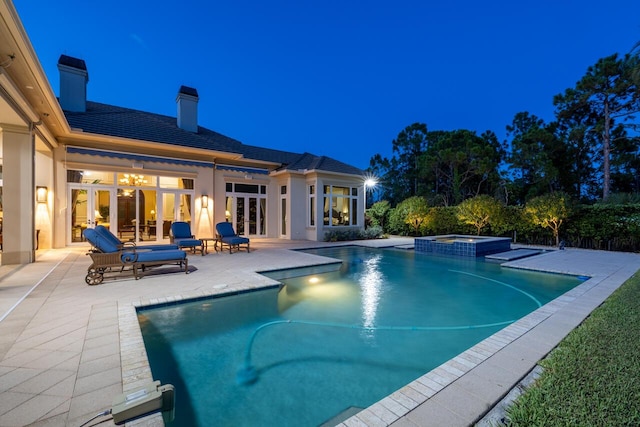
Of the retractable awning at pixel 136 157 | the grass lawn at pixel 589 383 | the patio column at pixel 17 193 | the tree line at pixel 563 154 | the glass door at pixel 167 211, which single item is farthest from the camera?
the tree line at pixel 563 154

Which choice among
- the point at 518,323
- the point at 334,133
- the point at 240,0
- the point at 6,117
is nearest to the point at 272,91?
the point at 334,133

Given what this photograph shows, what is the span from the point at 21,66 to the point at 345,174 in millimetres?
14453

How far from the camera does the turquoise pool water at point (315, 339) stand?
10.8 feet

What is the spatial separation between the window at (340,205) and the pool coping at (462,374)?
44.9ft

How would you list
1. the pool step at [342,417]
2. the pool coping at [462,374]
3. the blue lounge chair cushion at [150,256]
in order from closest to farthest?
the pool coping at [462,374]
the pool step at [342,417]
the blue lounge chair cushion at [150,256]

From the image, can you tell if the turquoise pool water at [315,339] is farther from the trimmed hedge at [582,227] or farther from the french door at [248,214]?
the french door at [248,214]

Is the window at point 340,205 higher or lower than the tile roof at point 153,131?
lower

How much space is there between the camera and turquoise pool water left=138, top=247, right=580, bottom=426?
3.31 metres

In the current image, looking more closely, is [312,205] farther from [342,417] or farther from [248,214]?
[342,417]

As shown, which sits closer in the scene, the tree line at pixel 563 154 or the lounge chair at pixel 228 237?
the lounge chair at pixel 228 237

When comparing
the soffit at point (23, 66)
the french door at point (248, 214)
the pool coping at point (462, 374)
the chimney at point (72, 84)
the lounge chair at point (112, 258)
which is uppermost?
the chimney at point (72, 84)

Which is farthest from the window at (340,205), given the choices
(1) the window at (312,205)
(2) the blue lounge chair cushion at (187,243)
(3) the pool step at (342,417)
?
(3) the pool step at (342,417)

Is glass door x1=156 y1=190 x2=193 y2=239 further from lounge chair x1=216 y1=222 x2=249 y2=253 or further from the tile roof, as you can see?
lounge chair x1=216 y1=222 x2=249 y2=253

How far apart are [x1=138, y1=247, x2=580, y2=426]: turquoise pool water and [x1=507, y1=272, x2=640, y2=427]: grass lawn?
1328mm
